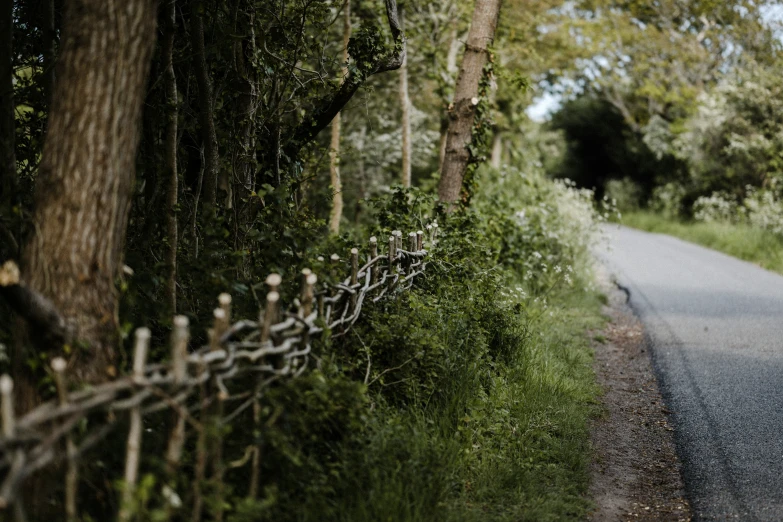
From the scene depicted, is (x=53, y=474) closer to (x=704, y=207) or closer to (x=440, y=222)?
(x=440, y=222)

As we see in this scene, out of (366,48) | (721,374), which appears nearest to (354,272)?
(366,48)

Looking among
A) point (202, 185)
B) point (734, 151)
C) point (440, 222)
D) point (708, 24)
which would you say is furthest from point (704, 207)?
point (202, 185)

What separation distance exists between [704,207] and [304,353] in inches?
940

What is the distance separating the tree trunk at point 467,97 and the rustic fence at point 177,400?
5.26 m

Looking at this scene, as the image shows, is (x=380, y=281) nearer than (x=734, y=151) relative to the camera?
Yes

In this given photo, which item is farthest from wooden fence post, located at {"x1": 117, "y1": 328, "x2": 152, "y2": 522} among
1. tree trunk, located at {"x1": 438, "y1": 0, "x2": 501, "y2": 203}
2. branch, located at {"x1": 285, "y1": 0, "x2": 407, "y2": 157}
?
tree trunk, located at {"x1": 438, "y1": 0, "x2": 501, "y2": 203}

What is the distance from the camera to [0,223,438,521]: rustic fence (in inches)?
97.4

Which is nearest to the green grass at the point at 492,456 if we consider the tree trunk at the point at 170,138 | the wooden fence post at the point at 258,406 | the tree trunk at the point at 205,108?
the wooden fence post at the point at 258,406

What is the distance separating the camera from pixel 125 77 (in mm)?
3291

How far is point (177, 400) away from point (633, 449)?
4043 mm

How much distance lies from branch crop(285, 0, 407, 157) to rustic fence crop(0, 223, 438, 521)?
10.4ft

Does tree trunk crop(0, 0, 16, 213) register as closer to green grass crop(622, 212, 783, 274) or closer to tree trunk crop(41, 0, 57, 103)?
tree trunk crop(41, 0, 57, 103)

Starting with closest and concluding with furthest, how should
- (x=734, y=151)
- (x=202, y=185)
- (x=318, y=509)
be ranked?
1. (x=318, y=509)
2. (x=202, y=185)
3. (x=734, y=151)

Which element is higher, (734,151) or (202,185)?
(734,151)
